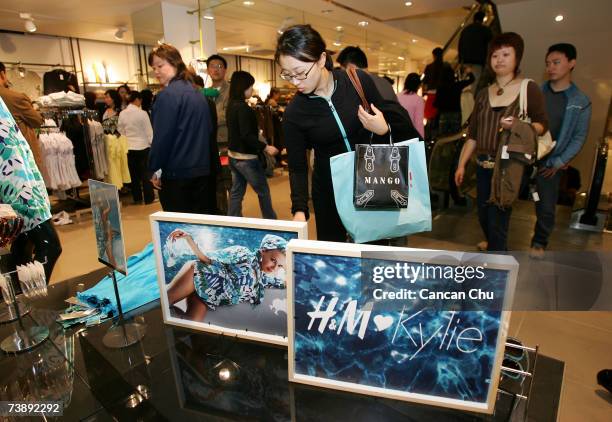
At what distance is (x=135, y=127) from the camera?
466cm

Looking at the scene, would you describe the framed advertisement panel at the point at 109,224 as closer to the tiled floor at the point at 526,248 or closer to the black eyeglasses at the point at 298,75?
the black eyeglasses at the point at 298,75

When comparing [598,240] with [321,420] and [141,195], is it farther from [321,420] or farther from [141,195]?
[141,195]

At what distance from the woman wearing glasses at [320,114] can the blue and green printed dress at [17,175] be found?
92cm

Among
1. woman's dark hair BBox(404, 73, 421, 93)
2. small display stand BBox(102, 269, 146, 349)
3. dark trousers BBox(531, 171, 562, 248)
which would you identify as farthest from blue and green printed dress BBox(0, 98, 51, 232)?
woman's dark hair BBox(404, 73, 421, 93)

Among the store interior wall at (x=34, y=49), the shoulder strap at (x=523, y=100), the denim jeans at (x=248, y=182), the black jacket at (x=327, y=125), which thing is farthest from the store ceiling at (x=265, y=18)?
the black jacket at (x=327, y=125)

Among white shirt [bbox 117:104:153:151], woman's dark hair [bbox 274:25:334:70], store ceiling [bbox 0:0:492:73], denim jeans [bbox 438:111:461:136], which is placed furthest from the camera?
store ceiling [bbox 0:0:492:73]

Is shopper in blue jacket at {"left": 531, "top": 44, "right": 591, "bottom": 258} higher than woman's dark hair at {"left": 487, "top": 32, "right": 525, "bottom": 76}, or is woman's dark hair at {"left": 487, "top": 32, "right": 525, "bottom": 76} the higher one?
woman's dark hair at {"left": 487, "top": 32, "right": 525, "bottom": 76}

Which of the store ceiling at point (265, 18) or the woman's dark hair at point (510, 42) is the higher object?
the store ceiling at point (265, 18)

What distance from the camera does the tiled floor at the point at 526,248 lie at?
5.37 ft

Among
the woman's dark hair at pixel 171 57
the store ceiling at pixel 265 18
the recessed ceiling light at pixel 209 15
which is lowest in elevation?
the woman's dark hair at pixel 171 57

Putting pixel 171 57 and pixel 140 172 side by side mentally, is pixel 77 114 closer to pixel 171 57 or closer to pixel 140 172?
pixel 140 172

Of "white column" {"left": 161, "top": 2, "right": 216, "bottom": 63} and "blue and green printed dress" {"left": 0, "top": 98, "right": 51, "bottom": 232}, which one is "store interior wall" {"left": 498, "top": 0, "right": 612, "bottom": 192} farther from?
"blue and green printed dress" {"left": 0, "top": 98, "right": 51, "bottom": 232}

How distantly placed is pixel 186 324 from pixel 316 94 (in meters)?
0.88

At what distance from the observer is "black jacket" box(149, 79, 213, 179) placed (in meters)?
2.27
